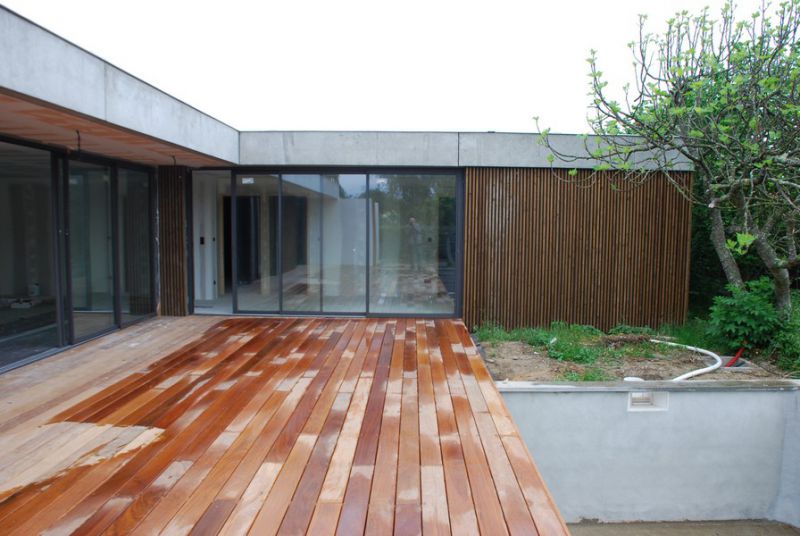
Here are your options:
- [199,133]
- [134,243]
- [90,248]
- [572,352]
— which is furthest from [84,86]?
[572,352]

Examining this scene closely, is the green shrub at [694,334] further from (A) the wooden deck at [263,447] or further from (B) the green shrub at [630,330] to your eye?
(A) the wooden deck at [263,447]

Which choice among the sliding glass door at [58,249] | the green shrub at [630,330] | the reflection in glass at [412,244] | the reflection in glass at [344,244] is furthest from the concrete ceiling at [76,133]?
the green shrub at [630,330]

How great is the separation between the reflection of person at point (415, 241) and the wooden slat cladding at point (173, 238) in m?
3.19

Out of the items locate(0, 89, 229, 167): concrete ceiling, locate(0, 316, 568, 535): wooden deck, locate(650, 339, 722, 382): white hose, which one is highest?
locate(0, 89, 229, 167): concrete ceiling

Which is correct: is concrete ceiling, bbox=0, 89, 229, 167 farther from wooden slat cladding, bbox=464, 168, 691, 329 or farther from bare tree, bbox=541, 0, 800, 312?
Answer: bare tree, bbox=541, 0, 800, 312

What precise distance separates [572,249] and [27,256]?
6593mm

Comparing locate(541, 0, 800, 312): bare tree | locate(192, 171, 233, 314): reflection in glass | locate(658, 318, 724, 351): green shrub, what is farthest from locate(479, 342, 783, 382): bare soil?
locate(192, 171, 233, 314): reflection in glass

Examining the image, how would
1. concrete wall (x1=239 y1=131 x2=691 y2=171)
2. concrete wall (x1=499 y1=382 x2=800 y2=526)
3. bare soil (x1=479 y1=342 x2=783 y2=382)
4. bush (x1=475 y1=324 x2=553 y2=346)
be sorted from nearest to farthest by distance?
concrete wall (x1=499 y1=382 x2=800 y2=526)
bare soil (x1=479 y1=342 x2=783 y2=382)
bush (x1=475 y1=324 x2=553 y2=346)
concrete wall (x1=239 y1=131 x2=691 y2=171)

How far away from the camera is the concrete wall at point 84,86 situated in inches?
121

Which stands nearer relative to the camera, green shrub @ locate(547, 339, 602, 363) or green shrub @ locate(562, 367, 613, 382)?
green shrub @ locate(562, 367, 613, 382)

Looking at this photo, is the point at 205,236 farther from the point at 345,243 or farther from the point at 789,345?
the point at 789,345

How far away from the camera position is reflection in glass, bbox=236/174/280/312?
23.5 ft

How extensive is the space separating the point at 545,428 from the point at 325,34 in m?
9.36

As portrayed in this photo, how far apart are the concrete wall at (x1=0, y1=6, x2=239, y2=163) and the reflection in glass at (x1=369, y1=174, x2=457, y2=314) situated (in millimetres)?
2568
